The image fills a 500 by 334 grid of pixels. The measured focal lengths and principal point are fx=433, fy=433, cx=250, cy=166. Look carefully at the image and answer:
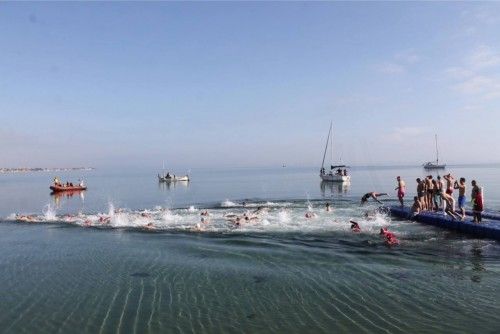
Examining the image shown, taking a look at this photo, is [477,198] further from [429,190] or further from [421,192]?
[421,192]

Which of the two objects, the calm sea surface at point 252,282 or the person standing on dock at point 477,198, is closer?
the calm sea surface at point 252,282

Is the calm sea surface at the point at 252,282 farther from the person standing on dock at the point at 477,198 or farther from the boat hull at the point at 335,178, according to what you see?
the boat hull at the point at 335,178

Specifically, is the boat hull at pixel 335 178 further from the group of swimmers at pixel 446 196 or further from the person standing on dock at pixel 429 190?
the person standing on dock at pixel 429 190

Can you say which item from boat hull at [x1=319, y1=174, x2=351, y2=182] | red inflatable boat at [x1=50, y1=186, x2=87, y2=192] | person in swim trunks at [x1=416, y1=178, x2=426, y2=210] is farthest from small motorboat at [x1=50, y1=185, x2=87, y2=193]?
person in swim trunks at [x1=416, y1=178, x2=426, y2=210]

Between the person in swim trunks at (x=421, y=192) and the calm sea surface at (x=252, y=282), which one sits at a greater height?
the person in swim trunks at (x=421, y=192)

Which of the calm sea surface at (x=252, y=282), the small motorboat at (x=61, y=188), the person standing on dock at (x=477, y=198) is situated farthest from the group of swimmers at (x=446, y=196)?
the small motorboat at (x=61, y=188)

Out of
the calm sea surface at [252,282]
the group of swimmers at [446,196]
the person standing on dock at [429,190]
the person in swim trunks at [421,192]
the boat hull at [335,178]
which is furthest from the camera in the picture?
the boat hull at [335,178]

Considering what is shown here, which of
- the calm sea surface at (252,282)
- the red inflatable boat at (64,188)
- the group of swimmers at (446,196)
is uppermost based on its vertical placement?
the red inflatable boat at (64,188)

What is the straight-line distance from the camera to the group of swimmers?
21.4m

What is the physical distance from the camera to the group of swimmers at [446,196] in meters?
21.4

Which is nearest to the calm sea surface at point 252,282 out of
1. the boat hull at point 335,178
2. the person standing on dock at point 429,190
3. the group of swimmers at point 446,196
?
the group of swimmers at point 446,196

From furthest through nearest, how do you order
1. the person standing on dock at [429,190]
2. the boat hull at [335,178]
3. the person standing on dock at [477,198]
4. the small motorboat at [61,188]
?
the boat hull at [335,178] < the small motorboat at [61,188] < the person standing on dock at [429,190] < the person standing on dock at [477,198]

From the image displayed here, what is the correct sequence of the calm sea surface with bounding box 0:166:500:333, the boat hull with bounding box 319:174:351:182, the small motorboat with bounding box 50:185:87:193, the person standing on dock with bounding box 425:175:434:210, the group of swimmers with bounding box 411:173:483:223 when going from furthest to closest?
the boat hull with bounding box 319:174:351:182 < the small motorboat with bounding box 50:185:87:193 < the person standing on dock with bounding box 425:175:434:210 < the group of swimmers with bounding box 411:173:483:223 < the calm sea surface with bounding box 0:166:500:333

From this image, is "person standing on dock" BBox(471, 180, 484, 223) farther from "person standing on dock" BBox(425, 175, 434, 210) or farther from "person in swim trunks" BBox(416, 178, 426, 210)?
"person in swim trunks" BBox(416, 178, 426, 210)
